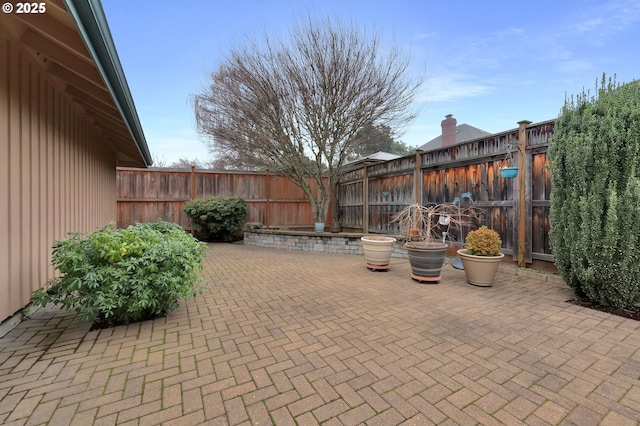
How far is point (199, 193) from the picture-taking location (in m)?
9.79

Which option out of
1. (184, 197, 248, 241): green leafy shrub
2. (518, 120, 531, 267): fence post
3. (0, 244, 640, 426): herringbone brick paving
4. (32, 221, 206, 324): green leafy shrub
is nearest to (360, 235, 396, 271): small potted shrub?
(0, 244, 640, 426): herringbone brick paving

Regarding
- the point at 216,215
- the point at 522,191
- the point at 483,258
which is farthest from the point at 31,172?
the point at 522,191

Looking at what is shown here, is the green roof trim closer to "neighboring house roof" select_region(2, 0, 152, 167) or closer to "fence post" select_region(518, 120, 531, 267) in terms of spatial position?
"neighboring house roof" select_region(2, 0, 152, 167)

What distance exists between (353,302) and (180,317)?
6.40 ft

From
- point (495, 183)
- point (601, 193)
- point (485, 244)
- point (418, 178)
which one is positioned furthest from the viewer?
point (418, 178)

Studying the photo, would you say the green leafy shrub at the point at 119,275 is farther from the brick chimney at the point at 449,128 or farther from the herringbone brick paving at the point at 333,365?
the brick chimney at the point at 449,128

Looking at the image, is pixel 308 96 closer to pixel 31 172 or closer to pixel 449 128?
pixel 31 172

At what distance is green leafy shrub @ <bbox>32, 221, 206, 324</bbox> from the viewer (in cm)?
248

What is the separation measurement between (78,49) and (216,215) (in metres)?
6.82

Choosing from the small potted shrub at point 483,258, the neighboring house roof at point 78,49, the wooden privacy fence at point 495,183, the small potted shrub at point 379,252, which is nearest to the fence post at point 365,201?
the wooden privacy fence at point 495,183

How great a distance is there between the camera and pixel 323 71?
7309 millimetres

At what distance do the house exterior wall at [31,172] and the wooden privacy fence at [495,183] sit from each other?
6368 millimetres

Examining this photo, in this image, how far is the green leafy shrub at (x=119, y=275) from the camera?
8.14 ft

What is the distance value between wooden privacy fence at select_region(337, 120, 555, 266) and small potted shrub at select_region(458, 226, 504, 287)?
37.0 inches
